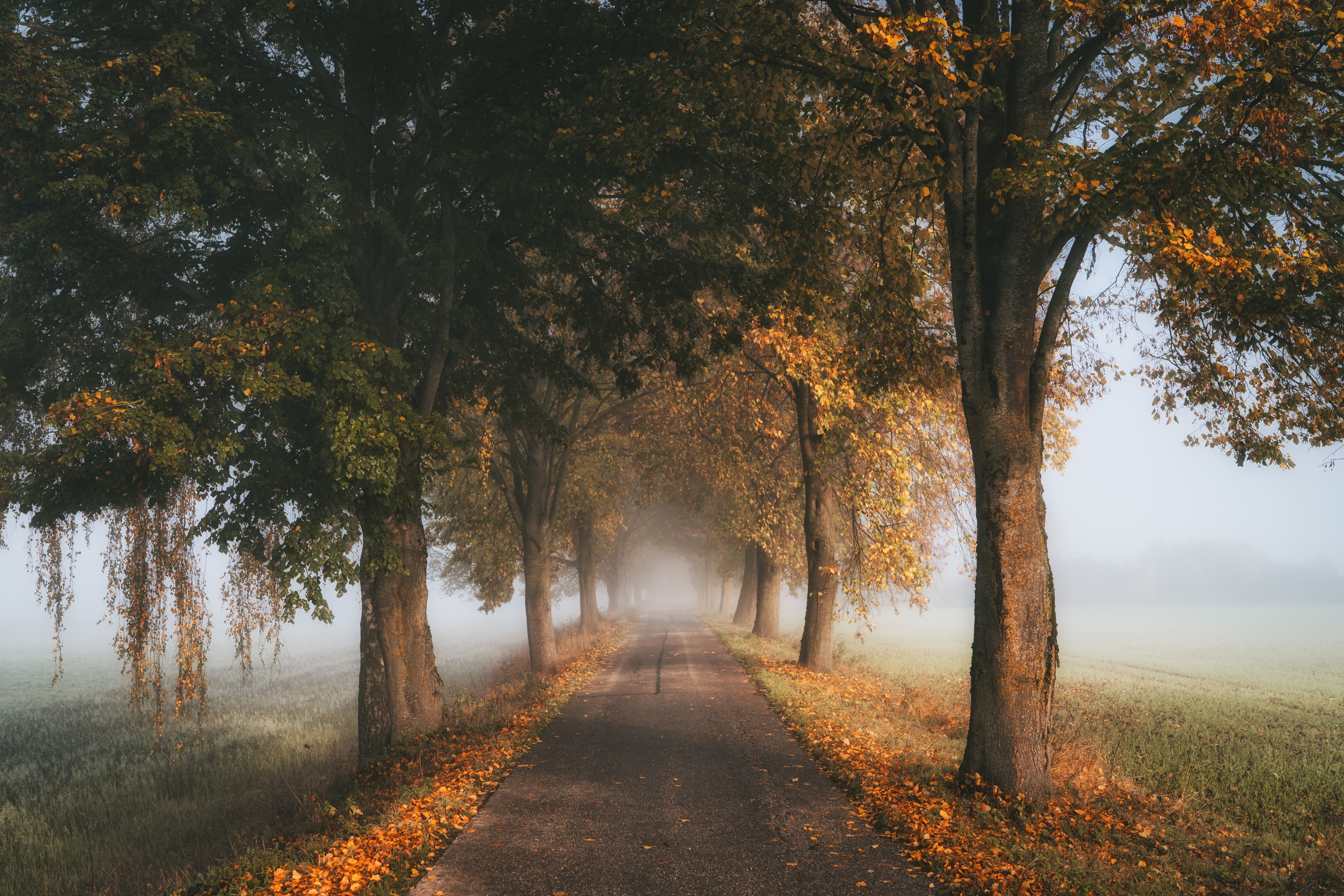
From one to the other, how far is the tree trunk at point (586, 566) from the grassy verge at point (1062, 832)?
16326mm

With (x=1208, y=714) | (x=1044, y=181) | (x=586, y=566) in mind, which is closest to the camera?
(x=1044, y=181)

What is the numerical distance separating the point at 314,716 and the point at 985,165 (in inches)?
776

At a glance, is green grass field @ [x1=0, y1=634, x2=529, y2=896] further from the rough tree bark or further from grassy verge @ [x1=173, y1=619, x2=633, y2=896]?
the rough tree bark

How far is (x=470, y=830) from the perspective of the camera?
647cm

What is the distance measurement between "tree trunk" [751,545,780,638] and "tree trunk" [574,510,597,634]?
6.70 metres

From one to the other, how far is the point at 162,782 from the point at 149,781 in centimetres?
25

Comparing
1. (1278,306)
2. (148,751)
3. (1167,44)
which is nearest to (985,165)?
(1167,44)

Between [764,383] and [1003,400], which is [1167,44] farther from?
[764,383]

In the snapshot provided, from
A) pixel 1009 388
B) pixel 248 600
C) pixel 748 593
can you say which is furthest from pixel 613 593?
pixel 1009 388

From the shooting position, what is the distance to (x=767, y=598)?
2609 centimetres

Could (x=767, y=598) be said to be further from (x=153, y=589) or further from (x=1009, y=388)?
(x=1009, y=388)

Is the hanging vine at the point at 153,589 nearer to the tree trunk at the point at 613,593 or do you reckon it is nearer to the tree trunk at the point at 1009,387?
the tree trunk at the point at 1009,387

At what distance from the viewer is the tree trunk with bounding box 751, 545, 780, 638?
25.9 metres

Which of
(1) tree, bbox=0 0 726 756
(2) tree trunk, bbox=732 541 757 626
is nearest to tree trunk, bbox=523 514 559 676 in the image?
(1) tree, bbox=0 0 726 756
